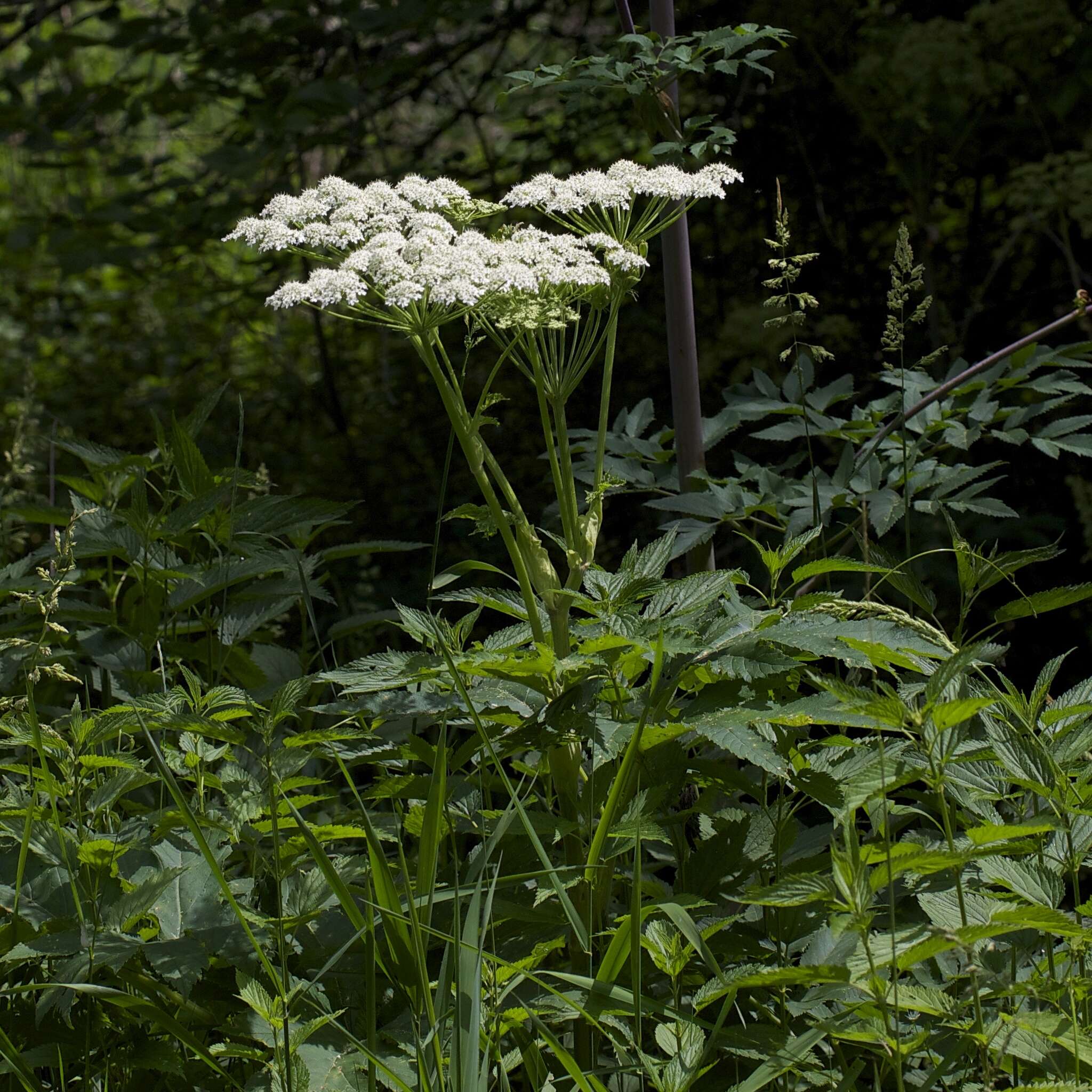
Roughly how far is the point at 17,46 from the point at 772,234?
6.89 meters

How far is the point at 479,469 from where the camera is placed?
1355 millimetres

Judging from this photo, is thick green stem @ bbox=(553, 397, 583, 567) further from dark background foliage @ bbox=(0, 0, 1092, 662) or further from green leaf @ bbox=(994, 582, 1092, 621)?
dark background foliage @ bbox=(0, 0, 1092, 662)

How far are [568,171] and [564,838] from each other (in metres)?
2.85

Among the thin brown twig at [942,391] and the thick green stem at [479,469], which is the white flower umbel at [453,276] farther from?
the thin brown twig at [942,391]

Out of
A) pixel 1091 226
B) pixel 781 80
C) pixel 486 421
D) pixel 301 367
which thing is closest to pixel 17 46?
pixel 301 367

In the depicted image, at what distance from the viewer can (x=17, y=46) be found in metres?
8.05

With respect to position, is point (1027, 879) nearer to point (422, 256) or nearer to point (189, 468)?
point (422, 256)

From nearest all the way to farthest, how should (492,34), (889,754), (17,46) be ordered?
(889,754)
(492,34)
(17,46)

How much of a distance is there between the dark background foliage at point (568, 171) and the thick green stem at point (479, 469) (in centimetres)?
144

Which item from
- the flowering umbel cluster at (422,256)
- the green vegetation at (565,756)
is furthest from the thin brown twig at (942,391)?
the flowering umbel cluster at (422,256)

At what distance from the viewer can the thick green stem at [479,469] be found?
52.2 inches

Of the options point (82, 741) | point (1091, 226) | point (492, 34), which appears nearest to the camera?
point (82, 741)

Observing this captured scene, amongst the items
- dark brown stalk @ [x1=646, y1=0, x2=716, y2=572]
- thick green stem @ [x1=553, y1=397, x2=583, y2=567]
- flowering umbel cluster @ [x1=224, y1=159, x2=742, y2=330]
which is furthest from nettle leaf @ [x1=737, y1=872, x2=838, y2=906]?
dark brown stalk @ [x1=646, y1=0, x2=716, y2=572]

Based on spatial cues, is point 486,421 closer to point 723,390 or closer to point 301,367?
point 723,390
